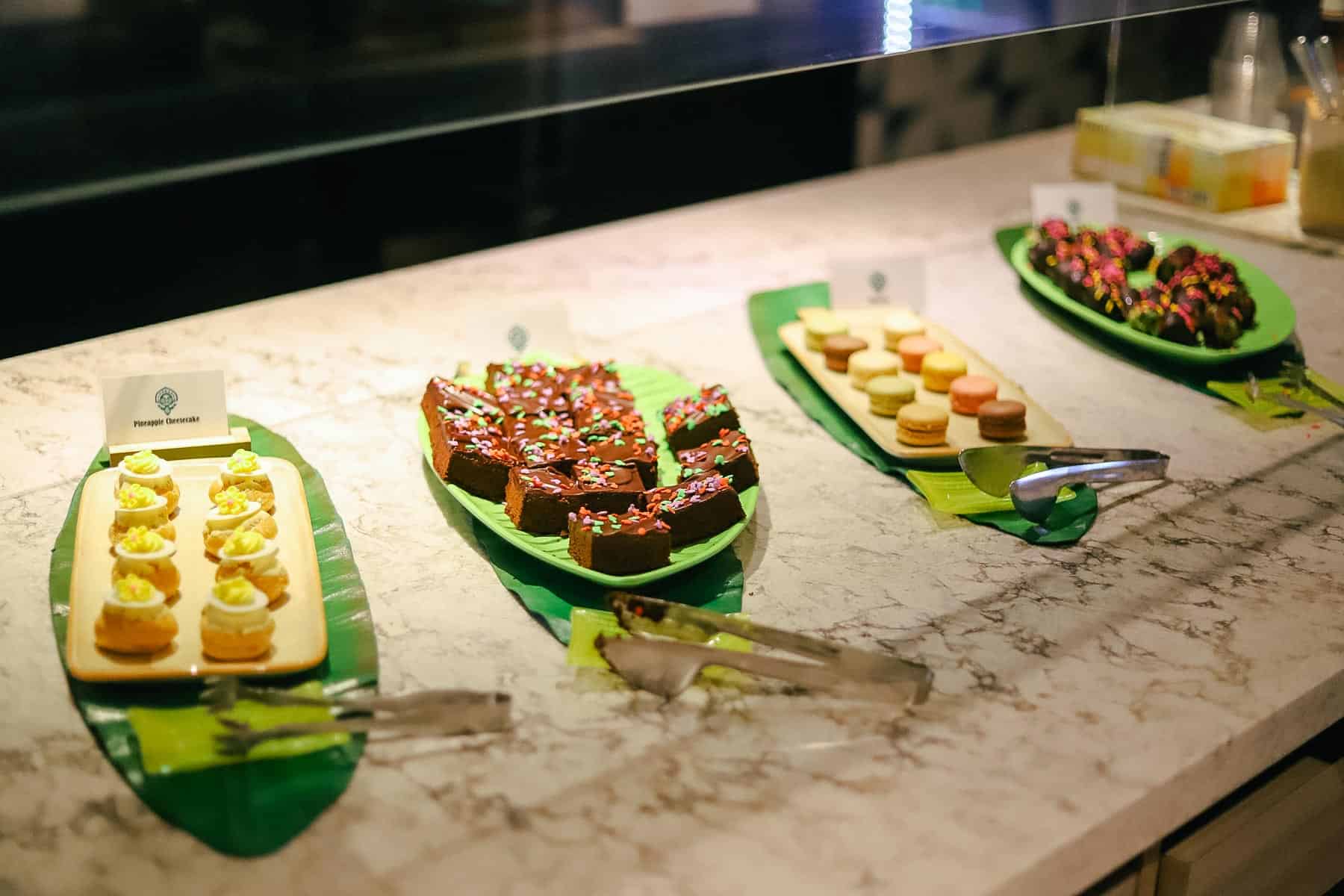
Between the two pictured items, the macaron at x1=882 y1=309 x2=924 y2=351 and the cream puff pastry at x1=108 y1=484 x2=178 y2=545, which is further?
the macaron at x1=882 y1=309 x2=924 y2=351

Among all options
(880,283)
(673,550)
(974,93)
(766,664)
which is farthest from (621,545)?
(974,93)

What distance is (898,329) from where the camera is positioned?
182cm

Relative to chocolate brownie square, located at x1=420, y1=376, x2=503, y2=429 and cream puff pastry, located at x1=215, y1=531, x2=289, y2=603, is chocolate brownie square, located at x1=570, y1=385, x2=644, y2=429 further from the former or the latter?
cream puff pastry, located at x1=215, y1=531, x2=289, y2=603

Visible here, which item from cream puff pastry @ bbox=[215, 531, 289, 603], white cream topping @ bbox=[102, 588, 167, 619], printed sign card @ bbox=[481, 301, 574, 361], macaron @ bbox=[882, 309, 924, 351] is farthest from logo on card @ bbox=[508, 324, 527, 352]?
white cream topping @ bbox=[102, 588, 167, 619]

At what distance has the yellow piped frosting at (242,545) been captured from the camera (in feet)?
4.00

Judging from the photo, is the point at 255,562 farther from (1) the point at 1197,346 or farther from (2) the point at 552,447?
(1) the point at 1197,346

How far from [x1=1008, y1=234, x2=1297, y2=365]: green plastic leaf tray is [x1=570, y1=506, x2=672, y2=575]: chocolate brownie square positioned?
2.98 feet

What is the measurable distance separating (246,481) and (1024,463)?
0.85 m

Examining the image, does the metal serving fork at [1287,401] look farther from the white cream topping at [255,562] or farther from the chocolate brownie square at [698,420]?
the white cream topping at [255,562]

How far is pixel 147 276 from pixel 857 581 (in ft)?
7.42

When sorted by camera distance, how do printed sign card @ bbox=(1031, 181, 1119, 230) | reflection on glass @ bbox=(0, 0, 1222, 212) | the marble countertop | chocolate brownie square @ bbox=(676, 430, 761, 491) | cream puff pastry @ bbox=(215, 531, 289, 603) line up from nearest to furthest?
the marble countertop < reflection on glass @ bbox=(0, 0, 1222, 212) < cream puff pastry @ bbox=(215, 531, 289, 603) < chocolate brownie square @ bbox=(676, 430, 761, 491) < printed sign card @ bbox=(1031, 181, 1119, 230)

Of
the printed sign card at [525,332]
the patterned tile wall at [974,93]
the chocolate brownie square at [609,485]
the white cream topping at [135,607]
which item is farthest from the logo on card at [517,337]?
the patterned tile wall at [974,93]

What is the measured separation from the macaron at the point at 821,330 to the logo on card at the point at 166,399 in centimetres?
83

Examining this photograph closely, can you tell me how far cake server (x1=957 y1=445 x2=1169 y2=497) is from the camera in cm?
148
